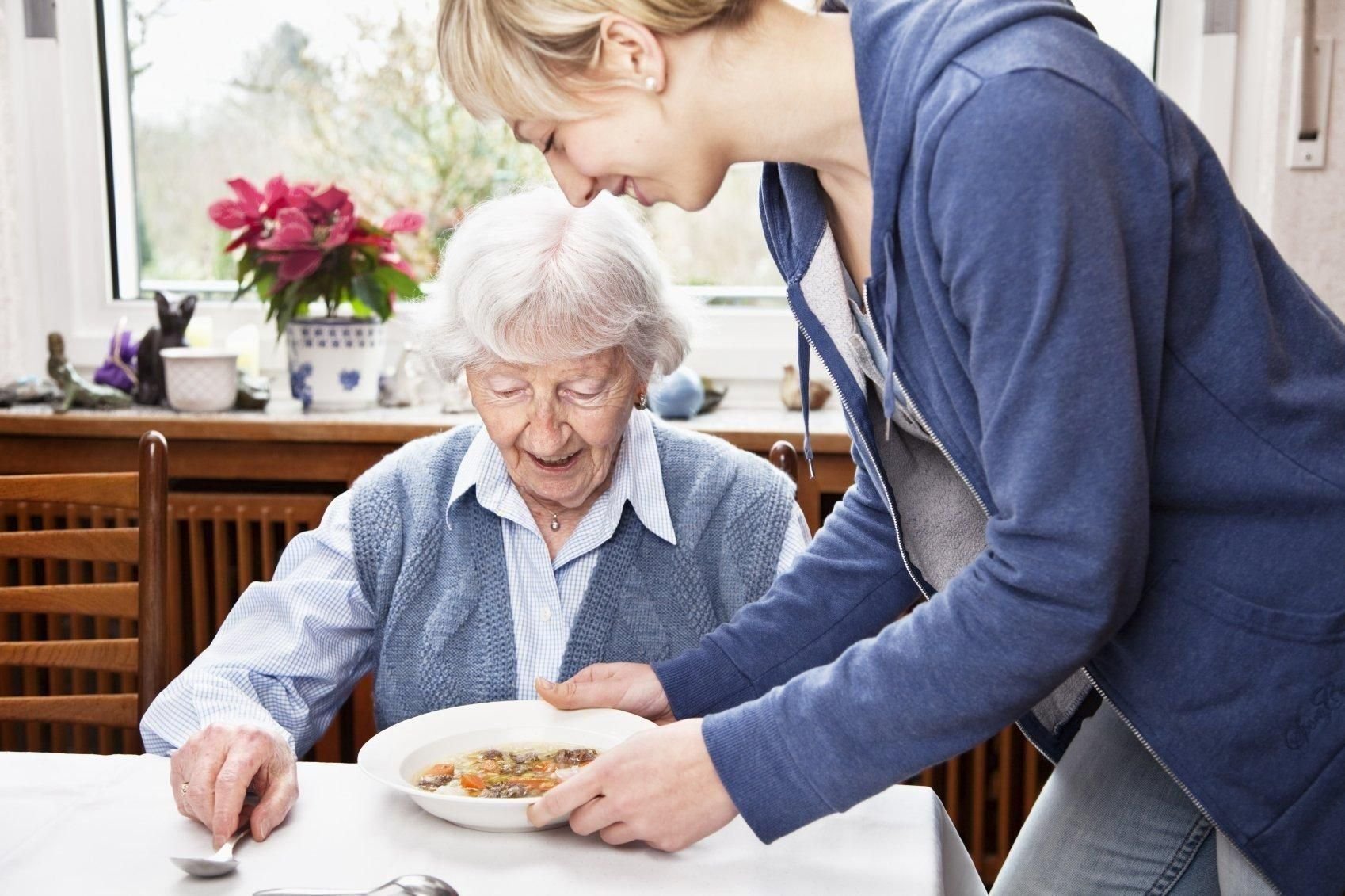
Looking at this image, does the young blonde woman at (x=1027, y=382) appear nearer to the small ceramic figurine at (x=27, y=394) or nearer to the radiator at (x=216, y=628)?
the radiator at (x=216, y=628)

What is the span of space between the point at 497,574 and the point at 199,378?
1.16m

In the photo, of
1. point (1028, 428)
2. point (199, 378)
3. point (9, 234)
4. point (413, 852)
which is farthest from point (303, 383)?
point (1028, 428)

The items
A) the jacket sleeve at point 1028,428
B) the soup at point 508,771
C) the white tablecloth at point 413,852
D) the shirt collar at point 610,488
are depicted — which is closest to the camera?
the jacket sleeve at point 1028,428

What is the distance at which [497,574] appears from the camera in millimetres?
1622

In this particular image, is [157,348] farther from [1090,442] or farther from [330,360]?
[1090,442]

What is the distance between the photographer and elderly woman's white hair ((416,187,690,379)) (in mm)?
1558

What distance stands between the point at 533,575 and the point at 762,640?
0.41 m

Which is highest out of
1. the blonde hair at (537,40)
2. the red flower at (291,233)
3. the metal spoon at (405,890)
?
the blonde hair at (537,40)

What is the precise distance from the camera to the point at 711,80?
995 millimetres

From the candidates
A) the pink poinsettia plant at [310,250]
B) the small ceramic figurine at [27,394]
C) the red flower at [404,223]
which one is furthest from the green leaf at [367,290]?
the small ceramic figurine at [27,394]

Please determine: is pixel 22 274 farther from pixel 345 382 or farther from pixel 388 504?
pixel 388 504

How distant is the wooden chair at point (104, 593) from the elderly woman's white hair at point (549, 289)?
1.41 ft

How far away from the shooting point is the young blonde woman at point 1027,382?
33.0 inches

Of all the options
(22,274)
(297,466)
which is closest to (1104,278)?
(297,466)
